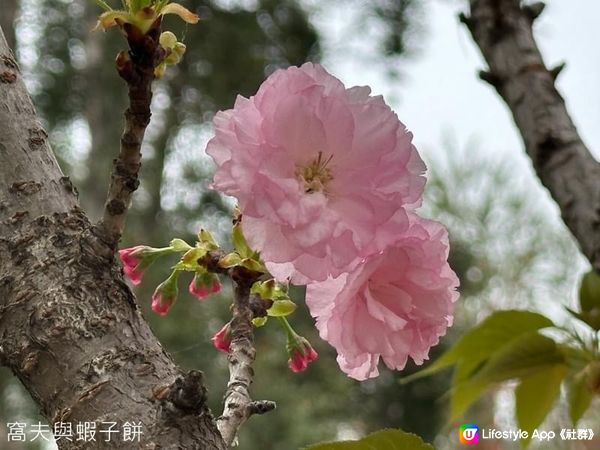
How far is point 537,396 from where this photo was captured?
1.77 feet

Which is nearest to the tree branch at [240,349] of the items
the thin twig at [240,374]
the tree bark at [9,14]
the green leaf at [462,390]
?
the thin twig at [240,374]

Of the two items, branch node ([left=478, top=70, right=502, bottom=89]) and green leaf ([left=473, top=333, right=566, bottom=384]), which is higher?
branch node ([left=478, top=70, right=502, bottom=89])

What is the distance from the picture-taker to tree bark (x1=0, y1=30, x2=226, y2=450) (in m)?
0.41

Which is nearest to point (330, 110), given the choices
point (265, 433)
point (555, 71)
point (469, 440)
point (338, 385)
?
point (555, 71)

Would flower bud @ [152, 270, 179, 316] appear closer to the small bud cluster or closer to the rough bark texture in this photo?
the small bud cluster

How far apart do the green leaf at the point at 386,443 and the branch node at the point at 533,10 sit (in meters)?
0.44

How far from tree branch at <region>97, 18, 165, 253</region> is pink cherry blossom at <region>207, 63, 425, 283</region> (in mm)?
37

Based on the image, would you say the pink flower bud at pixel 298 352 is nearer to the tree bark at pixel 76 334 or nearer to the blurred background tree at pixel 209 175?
the tree bark at pixel 76 334

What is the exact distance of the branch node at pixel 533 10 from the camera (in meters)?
0.72

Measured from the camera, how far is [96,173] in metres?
3.46

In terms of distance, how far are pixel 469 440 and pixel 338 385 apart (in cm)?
334

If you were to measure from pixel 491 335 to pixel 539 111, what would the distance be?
0.73ft

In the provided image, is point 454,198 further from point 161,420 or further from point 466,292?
point 161,420

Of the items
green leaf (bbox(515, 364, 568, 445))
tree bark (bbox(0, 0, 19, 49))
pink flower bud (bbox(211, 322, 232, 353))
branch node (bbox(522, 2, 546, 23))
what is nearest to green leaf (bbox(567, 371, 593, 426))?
green leaf (bbox(515, 364, 568, 445))
